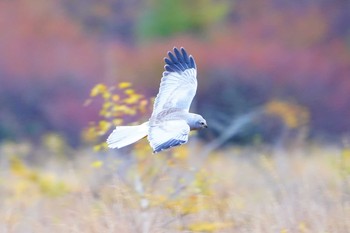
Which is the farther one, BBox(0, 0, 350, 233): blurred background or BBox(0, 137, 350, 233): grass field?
BBox(0, 0, 350, 233): blurred background

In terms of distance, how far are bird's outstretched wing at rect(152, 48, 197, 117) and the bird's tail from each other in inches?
14.5

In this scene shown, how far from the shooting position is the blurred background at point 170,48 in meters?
20.4

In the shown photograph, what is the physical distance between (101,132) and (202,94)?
A: 37.7 feet

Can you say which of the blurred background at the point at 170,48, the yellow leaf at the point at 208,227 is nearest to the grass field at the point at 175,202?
the yellow leaf at the point at 208,227

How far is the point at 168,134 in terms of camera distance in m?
8.18

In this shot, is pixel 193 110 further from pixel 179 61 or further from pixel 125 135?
pixel 125 135

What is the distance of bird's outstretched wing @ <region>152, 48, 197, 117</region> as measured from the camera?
8.97m

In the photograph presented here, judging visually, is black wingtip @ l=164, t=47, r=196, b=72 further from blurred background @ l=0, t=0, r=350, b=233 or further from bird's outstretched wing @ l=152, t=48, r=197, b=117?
blurred background @ l=0, t=0, r=350, b=233

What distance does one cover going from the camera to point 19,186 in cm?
1120

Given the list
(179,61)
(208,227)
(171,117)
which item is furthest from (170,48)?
(208,227)

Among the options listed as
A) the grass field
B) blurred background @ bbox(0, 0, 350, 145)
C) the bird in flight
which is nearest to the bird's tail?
the bird in flight

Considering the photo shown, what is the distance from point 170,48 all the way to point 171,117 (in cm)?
1368

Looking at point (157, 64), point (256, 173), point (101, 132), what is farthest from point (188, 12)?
point (101, 132)

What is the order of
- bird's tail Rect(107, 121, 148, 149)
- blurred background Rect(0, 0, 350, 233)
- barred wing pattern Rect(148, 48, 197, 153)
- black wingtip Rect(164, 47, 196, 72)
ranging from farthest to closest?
black wingtip Rect(164, 47, 196, 72) → blurred background Rect(0, 0, 350, 233) → bird's tail Rect(107, 121, 148, 149) → barred wing pattern Rect(148, 48, 197, 153)
